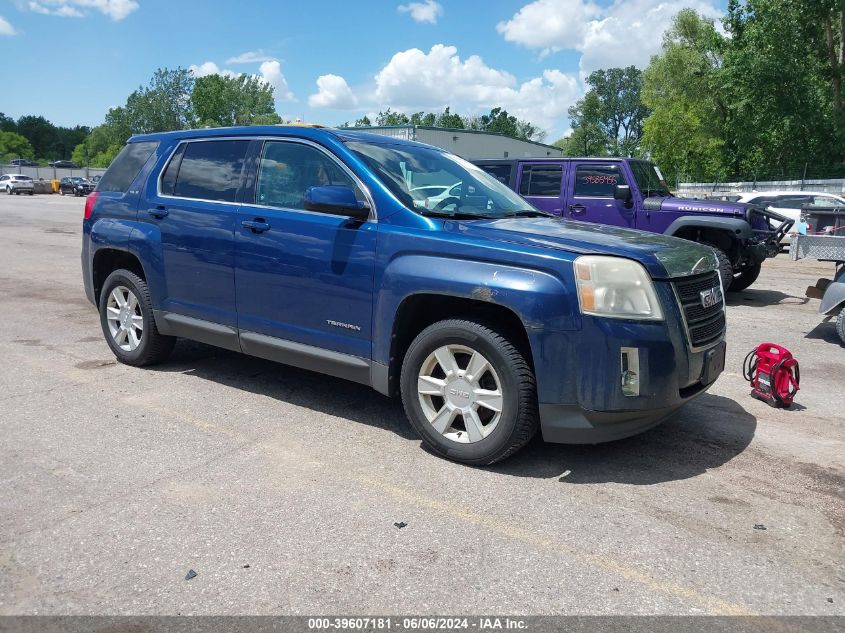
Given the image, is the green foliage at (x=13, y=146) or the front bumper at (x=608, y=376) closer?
the front bumper at (x=608, y=376)

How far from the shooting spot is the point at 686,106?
54.4m

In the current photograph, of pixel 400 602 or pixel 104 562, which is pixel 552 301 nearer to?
pixel 400 602

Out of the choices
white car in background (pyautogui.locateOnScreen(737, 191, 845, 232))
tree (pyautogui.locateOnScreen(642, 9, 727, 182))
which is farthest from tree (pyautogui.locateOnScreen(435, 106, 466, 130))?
white car in background (pyautogui.locateOnScreen(737, 191, 845, 232))

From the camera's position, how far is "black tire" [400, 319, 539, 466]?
150 inches

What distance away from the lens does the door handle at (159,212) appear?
5477 mm

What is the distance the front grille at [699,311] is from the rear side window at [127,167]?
4404mm

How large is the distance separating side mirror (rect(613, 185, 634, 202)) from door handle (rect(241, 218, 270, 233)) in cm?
655

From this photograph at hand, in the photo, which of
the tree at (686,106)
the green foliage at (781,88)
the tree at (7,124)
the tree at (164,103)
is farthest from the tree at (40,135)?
the green foliage at (781,88)

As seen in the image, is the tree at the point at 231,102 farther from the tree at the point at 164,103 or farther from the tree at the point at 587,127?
the tree at the point at 587,127

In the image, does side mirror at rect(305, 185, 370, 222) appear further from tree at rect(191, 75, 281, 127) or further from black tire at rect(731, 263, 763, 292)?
tree at rect(191, 75, 281, 127)

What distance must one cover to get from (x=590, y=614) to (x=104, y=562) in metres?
2.03

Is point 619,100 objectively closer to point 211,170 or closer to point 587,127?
point 587,127

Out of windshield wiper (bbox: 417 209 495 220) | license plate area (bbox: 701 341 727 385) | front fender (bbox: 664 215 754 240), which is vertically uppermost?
windshield wiper (bbox: 417 209 495 220)

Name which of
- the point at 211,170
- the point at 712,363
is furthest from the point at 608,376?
the point at 211,170
